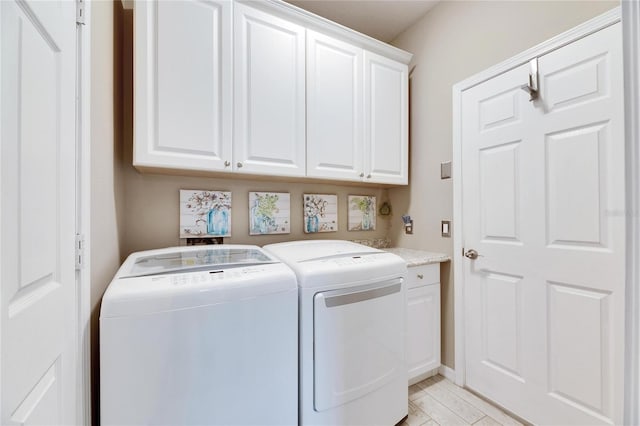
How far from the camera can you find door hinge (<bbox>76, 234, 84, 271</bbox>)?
871 mm

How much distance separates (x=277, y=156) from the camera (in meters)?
1.68

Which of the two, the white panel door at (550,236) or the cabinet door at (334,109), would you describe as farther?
the cabinet door at (334,109)

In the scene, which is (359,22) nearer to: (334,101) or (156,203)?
(334,101)

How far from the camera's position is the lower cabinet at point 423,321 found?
183 cm

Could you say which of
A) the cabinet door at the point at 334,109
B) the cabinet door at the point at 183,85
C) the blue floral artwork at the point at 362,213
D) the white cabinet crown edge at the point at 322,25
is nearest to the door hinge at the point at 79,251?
the cabinet door at the point at 183,85

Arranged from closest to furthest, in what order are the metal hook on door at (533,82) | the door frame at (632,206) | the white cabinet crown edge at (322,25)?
the door frame at (632,206)
the metal hook on door at (533,82)
the white cabinet crown edge at (322,25)

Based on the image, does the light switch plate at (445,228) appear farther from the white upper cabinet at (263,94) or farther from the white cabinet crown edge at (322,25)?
the white cabinet crown edge at (322,25)

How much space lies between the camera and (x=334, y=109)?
6.10ft

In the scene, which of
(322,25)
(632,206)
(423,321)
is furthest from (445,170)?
(632,206)

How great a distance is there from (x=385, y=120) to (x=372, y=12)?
898 millimetres

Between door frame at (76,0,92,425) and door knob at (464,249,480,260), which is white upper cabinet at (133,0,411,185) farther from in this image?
door knob at (464,249,480,260)

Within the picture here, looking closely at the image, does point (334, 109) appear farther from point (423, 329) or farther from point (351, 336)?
point (423, 329)

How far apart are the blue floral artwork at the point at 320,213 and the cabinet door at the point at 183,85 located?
2.61 feet

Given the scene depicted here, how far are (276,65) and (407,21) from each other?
4.50ft
